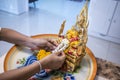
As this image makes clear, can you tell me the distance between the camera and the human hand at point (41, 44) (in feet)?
2.12

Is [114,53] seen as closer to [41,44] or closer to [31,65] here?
[41,44]

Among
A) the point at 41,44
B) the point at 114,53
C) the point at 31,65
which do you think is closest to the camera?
the point at 31,65

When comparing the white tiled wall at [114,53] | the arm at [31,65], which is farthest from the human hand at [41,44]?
the white tiled wall at [114,53]

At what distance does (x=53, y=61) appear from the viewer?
512mm

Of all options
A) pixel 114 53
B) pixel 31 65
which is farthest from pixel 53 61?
pixel 114 53

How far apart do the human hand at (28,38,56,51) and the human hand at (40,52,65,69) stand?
0.12 meters

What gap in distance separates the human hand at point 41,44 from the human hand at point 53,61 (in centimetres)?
12

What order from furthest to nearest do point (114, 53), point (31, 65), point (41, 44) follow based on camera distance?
point (114, 53), point (41, 44), point (31, 65)

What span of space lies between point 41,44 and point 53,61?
177mm

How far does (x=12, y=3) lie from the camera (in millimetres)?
2645

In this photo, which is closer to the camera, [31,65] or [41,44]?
[31,65]

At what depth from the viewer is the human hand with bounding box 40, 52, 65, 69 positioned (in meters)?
0.50

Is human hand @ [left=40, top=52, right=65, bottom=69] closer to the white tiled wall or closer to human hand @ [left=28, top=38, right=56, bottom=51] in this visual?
human hand @ [left=28, top=38, right=56, bottom=51]

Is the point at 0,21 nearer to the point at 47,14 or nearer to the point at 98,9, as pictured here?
the point at 47,14
